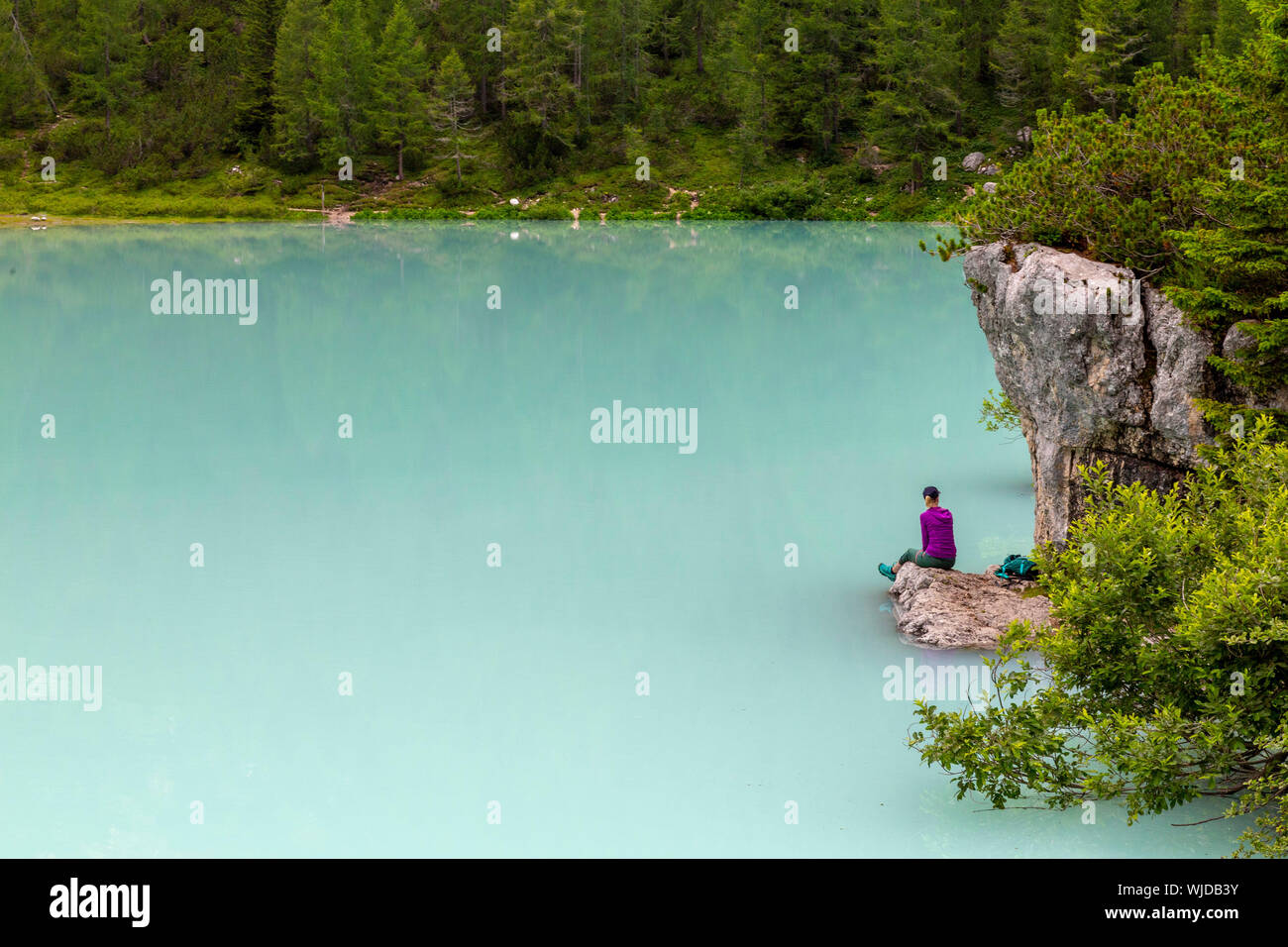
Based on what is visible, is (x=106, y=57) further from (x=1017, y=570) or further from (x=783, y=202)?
(x=1017, y=570)

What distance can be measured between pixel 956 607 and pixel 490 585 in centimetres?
483

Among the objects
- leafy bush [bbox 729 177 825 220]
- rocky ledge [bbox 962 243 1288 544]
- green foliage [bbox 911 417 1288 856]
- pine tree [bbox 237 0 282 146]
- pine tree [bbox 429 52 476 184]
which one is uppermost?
pine tree [bbox 237 0 282 146]

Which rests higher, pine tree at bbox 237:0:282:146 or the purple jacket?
pine tree at bbox 237:0:282:146

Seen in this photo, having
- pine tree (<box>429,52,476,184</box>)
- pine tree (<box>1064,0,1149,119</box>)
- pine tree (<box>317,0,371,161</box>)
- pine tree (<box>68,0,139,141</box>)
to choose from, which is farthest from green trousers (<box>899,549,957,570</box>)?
pine tree (<box>68,0,139,141</box>)

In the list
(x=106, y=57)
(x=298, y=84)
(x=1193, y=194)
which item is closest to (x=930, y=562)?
(x=1193, y=194)

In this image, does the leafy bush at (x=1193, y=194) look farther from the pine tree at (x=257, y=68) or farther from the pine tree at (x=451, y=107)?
the pine tree at (x=257, y=68)

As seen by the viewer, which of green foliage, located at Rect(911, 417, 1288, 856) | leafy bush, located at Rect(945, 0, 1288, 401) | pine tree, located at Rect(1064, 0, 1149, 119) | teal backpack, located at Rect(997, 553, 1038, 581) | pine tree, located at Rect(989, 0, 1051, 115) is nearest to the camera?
green foliage, located at Rect(911, 417, 1288, 856)

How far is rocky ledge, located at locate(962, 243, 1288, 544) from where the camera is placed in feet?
38.0

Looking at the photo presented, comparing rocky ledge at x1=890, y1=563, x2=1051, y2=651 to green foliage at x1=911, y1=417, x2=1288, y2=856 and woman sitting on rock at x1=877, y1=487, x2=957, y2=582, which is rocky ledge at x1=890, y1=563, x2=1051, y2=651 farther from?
green foliage at x1=911, y1=417, x2=1288, y2=856

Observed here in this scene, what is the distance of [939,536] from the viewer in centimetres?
1324

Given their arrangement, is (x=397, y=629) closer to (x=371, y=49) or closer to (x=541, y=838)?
(x=541, y=838)

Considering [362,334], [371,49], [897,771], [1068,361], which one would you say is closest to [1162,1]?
[371,49]

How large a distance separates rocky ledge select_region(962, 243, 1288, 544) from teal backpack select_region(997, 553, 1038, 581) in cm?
37

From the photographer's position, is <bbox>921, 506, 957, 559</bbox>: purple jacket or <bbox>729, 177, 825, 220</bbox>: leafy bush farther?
<bbox>729, 177, 825, 220</bbox>: leafy bush
